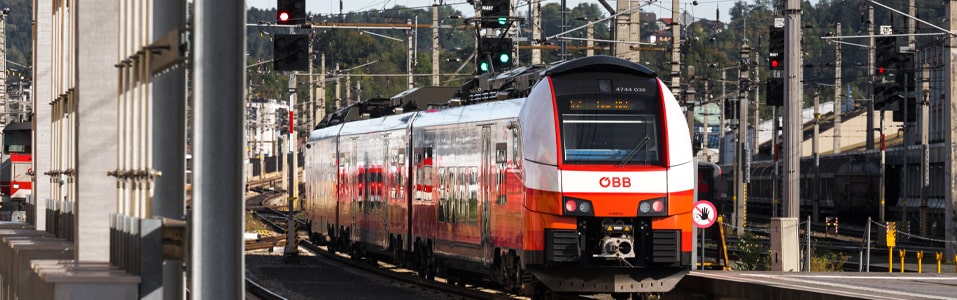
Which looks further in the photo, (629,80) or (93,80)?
(629,80)

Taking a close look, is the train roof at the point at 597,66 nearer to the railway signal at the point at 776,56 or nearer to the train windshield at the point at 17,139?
the railway signal at the point at 776,56

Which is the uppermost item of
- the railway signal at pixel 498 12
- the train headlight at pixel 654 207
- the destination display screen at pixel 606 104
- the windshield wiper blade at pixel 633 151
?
the railway signal at pixel 498 12

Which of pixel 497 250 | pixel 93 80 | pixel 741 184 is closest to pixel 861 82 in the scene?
pixel 741 184

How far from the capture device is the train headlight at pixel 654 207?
20.5 metres

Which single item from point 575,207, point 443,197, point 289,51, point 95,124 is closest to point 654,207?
point 575,207

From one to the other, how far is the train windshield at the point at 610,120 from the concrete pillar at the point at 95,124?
9382mm

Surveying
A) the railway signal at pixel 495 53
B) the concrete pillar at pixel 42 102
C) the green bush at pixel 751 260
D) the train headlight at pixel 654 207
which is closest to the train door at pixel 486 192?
the train headlight at pixel 654 207

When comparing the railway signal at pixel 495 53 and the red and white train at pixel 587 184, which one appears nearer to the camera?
the red and white train at pixel 587 184

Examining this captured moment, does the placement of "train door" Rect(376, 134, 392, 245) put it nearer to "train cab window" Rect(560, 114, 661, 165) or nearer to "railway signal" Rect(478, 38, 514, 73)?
"railway signal" Rect(478, 38, 514, 73)

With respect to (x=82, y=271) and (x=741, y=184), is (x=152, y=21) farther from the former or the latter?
(x=741, y=184)

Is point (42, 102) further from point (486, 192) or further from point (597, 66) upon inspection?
point (597, 66)

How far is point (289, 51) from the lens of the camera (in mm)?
28484

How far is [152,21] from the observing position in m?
8.98

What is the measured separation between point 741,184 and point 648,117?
30.2 m
